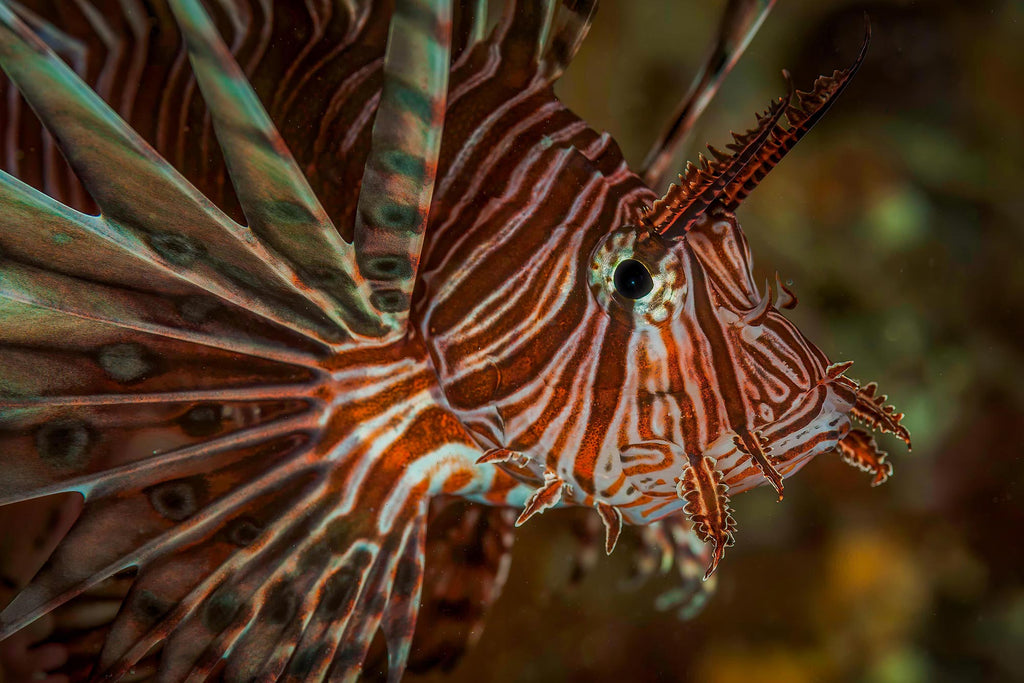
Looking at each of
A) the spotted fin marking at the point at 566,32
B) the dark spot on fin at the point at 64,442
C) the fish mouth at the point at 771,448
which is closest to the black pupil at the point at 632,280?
the fish mouth at the point at 771,448

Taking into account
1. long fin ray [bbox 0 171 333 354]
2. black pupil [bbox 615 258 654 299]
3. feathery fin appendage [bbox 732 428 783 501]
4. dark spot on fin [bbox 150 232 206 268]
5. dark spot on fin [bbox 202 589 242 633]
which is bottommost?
dark spot on fin [bbox 202 589 242 633]

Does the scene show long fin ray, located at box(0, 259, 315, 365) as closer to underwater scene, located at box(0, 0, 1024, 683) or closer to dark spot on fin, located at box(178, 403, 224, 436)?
underwater scene, located at box(0, 0, 1024, 683)

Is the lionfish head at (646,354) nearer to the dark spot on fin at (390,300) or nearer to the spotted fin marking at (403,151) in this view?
the dark spot on fin at (390,300)

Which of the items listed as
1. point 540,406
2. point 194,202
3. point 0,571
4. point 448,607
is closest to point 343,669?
point 448,607

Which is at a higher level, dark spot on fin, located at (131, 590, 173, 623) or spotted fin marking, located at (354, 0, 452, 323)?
spotted fin marking, located at (354, 0, 452, 323)

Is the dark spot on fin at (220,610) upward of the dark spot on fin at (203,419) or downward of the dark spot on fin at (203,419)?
downward

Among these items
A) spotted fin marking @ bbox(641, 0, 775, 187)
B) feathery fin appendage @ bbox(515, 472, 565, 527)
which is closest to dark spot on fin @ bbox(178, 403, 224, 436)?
feathery fin appendage @ bbox(515, 472, 565, 527)

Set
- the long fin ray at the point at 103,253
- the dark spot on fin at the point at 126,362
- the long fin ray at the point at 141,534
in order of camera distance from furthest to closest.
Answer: the dark spot on fin at the point at 126,362 → the long fin ray at the point at 141,534 → the long fin ray at the point at 103,253
